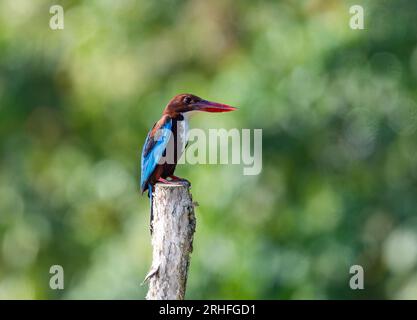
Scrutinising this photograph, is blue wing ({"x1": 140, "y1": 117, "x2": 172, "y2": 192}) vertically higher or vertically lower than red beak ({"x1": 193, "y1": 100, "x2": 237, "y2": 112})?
lower

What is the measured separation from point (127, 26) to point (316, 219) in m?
3.64

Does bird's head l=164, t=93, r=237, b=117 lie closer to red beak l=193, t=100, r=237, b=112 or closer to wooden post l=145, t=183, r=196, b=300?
red beak l=193, t=100, r=237, b=112

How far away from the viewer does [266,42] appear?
9828 millimetres

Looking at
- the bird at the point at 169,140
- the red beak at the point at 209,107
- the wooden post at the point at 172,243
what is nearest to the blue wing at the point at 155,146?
the bird at the point at 169,140

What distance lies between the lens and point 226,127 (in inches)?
352

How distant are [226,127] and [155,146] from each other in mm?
3307

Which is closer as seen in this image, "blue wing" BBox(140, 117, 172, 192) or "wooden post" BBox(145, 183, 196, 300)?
"wooden post" BBox(145, 183, 196, 300)

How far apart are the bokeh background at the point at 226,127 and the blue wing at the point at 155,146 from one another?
10.3 ft

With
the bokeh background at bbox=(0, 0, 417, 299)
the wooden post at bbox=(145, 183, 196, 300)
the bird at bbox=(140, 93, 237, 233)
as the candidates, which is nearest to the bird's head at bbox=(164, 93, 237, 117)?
the bird at bbox=(140, 93, 237, 233)

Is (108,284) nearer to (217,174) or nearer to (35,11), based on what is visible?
(217,174)

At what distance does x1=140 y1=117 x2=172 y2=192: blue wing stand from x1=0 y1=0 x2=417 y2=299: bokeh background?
124 inches

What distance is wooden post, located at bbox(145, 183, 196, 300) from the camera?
5230 mm

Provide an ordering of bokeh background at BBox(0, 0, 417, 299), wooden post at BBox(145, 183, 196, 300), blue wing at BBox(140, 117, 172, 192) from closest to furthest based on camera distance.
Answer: wooden post at BBox(145, 183, 196, 300)
blue wing at BBox(140, 117, 172, 192)
bokeh background at BBox(0, 0, 417, 299)

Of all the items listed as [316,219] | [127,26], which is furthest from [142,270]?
[127,26]
